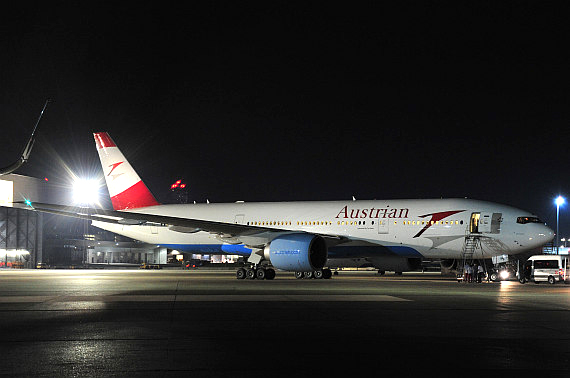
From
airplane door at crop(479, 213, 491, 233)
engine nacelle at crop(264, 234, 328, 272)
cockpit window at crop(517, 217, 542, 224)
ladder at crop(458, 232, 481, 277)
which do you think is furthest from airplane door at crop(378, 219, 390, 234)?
cockpit window at crop(517, 217, 542, 224)

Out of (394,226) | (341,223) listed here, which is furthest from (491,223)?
(341,223)

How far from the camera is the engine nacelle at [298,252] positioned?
1251 inches

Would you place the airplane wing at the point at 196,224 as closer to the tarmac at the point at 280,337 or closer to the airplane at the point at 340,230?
the airplane at the point at 340,230

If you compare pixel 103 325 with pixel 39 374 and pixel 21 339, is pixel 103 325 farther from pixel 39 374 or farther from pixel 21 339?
pixel 39 374

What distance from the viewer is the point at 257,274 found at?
117 ft

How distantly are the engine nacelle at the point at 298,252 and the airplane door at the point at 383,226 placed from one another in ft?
10.6

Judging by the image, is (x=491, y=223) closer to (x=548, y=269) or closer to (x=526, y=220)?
(x=526, y=220)

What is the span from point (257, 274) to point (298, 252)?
4680mm

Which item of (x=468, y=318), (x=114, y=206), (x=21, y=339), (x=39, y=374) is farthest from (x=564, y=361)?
(x=114, y=206)

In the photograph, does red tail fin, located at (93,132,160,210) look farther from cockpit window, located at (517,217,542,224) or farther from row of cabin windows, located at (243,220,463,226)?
cockpit window, located at (517,217,542,224)

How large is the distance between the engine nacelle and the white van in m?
10.9

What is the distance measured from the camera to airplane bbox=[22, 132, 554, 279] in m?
32.7

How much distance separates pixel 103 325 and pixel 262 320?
10.4ft

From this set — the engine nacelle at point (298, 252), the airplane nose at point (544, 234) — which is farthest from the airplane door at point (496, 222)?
the engine nacelle at point (298, 252)
